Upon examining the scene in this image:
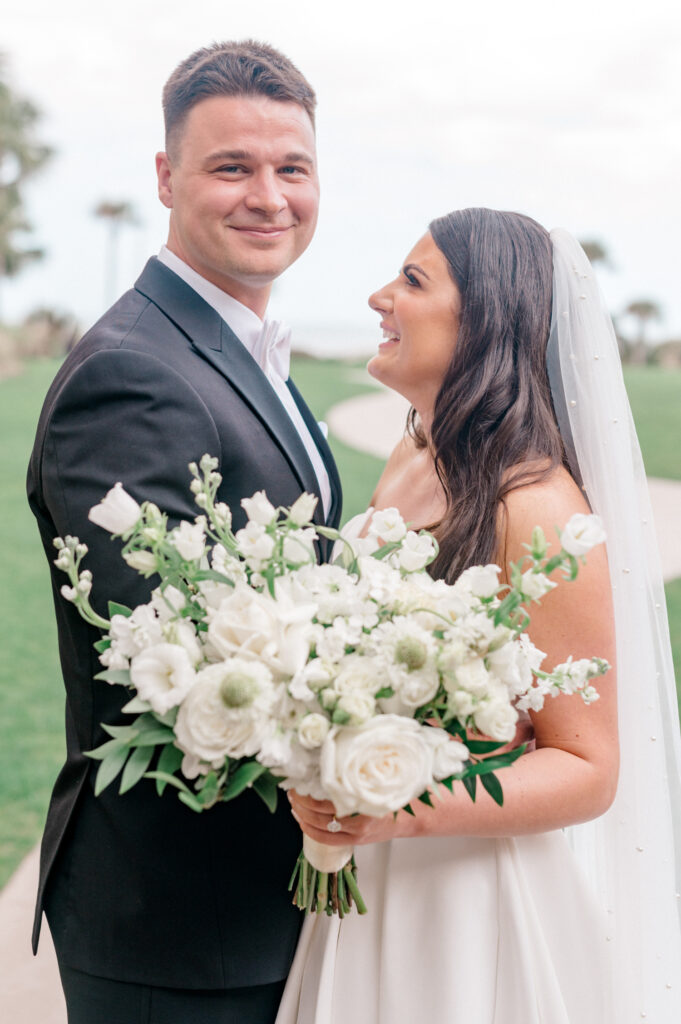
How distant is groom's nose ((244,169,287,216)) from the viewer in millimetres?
2475

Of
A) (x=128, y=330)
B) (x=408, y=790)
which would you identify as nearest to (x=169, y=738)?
(x=408, y=790)

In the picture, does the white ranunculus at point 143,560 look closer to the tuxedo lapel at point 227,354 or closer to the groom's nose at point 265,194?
the tuxedo lapel at point 227,354

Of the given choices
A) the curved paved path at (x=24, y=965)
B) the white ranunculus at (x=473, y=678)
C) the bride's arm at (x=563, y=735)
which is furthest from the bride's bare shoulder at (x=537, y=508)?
the curved paved path at (x=24, y=965)

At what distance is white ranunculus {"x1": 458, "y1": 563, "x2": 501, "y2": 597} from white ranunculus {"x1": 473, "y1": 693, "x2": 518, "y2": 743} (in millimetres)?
157

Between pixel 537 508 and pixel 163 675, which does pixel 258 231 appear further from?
pixel 163 675

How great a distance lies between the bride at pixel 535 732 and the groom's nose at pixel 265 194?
1.15 feet

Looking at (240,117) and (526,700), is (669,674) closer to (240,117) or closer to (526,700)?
(526,700)

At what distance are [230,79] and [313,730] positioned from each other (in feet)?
5.32

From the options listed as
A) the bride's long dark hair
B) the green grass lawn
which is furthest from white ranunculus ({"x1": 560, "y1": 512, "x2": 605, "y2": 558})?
the green grass lawn

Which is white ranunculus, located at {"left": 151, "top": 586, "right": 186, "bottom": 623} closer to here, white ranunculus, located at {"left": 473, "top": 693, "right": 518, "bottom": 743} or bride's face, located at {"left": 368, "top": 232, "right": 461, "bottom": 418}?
white ranunculus, located at {"left": 473, "top": 693, "right": 518, "bottom": 743}

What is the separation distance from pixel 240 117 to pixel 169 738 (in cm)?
152

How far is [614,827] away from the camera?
2553mm

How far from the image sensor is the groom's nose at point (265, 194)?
247 centimetres

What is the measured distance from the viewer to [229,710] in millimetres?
1462
